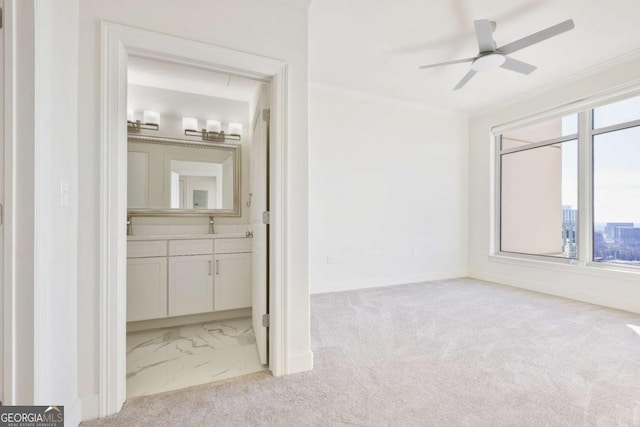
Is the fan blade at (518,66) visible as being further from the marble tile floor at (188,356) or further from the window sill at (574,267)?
the marble tile floor at (188,356)

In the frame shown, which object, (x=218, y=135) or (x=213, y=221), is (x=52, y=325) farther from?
(x=218, y=135)

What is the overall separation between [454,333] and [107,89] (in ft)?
10.2

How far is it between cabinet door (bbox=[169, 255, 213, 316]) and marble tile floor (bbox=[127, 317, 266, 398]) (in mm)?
201

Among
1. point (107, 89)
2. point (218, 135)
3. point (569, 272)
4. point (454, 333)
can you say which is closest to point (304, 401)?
point (454, 333)

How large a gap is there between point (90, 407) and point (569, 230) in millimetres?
5188

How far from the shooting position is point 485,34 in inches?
95.6

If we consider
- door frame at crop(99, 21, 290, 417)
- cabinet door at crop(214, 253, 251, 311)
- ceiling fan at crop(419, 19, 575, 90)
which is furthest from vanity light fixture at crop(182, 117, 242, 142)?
ceiling fan at crop(419, 19, 575, 90)

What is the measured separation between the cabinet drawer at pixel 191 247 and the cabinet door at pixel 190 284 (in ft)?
0.13

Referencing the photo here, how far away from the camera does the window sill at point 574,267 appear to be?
335cm

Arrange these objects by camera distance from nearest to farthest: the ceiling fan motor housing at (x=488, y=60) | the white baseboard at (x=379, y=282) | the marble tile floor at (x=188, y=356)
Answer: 1. the marble tile floor at (x=188, y=356)
2. the ceiling fan motor housing at (x=488, y=60)
3. the white baseboard at (x=379, y=282)

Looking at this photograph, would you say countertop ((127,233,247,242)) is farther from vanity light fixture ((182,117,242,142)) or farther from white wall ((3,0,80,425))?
white wall ((3,0,80,425))

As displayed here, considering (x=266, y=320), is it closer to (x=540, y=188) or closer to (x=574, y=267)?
(x=574, y=267)

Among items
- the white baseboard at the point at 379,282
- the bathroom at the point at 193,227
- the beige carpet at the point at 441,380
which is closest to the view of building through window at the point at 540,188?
the white baseboard at the point at 379,282

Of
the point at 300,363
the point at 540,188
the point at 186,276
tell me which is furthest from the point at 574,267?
the point at 186,276
